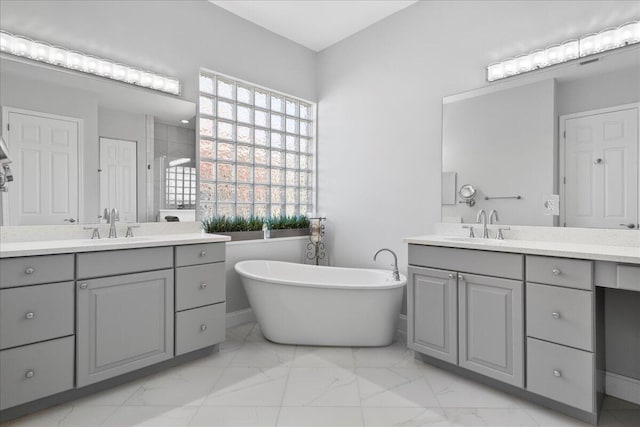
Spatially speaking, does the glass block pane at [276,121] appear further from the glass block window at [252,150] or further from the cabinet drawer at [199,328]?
the cabinet drawer at [199,328]

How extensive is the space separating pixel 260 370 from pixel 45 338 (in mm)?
1206

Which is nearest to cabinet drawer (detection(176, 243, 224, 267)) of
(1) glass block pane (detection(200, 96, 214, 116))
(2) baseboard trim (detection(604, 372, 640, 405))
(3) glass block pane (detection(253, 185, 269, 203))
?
(3) glass block pane (detection(253, 185, 269, 203))

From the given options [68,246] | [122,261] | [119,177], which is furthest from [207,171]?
[68,246]

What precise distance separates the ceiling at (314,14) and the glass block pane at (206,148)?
1.21 meters

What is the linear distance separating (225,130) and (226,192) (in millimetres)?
584

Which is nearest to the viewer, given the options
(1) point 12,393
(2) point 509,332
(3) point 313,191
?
(1) point 12,393

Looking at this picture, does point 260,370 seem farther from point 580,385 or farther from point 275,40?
point 275,40

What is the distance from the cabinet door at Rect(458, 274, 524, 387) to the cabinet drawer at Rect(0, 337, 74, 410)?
2.22 metres

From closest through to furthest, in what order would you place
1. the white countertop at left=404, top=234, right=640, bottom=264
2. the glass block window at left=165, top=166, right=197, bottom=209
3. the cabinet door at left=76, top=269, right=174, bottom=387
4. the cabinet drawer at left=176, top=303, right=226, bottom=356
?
the white countertop at left=404, top=234, right=640, bottom=264, the cabinet door at left=76, top=269, right=174, bottom=387, the cabinet drawer at left=176, top=303, right=226, bottom=356, the glass block window at left=165, top=166, right=197, bottom=209

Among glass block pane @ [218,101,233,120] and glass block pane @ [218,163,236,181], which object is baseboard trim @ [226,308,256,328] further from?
glass block pane @ [218,101,233,120]

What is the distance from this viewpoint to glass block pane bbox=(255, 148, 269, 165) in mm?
3545

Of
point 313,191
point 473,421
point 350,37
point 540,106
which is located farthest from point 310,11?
point 473,421

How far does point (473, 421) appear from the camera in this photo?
176cm

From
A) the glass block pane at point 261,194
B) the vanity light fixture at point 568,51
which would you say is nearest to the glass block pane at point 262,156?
the glass block pane at point 261,194
